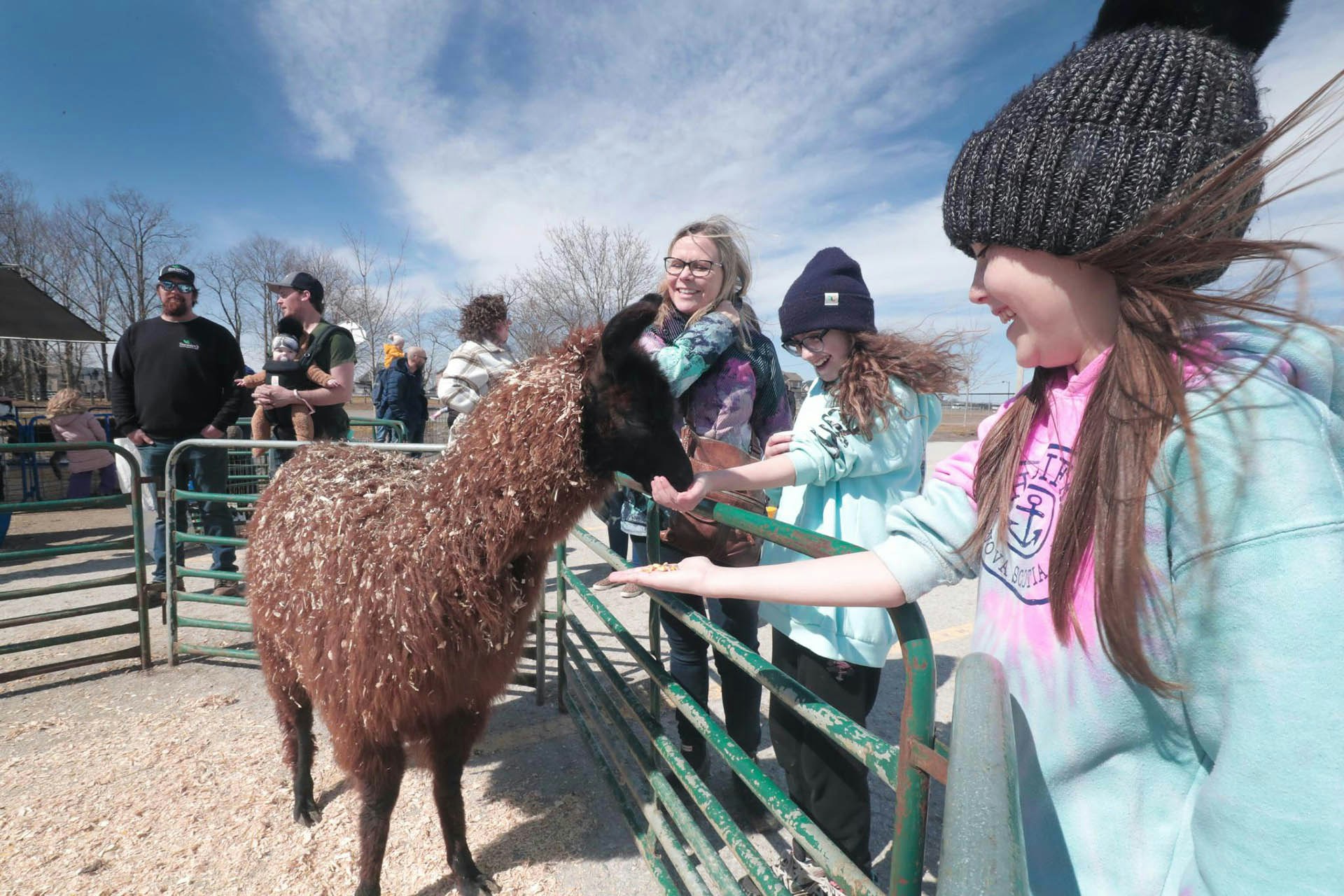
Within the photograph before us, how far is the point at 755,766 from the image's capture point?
156 centimetres

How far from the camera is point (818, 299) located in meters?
2.27

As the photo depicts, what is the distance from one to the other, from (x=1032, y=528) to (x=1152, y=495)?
0.25 m

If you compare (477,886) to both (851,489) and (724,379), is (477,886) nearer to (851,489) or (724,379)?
(851,489)

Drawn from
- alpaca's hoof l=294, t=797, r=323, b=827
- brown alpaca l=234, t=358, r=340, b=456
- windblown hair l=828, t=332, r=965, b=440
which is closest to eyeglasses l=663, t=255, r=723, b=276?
windblown hair l=828, t=332, r=965, b=440

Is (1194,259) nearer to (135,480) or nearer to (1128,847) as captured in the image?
(1128,847)

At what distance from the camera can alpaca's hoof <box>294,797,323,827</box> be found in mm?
2949

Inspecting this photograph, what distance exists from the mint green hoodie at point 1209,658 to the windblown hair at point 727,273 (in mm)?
1821

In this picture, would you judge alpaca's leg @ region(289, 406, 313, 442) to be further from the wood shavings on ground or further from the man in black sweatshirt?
the wood shavings on ground

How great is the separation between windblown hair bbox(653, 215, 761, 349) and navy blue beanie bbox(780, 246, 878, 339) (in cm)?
41

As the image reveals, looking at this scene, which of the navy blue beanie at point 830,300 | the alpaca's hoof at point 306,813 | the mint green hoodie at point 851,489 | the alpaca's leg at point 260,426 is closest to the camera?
the mint green hoodie at point 851,489

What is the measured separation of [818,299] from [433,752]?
2.44 m

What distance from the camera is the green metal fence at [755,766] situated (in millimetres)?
1022

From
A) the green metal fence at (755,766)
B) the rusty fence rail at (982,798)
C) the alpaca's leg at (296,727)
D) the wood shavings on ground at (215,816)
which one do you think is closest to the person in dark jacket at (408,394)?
the wood shavings on ground at (215,816)

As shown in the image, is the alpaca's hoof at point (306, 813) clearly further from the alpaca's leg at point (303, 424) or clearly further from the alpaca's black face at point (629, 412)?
the alpaca's leg at point (303, 424)
